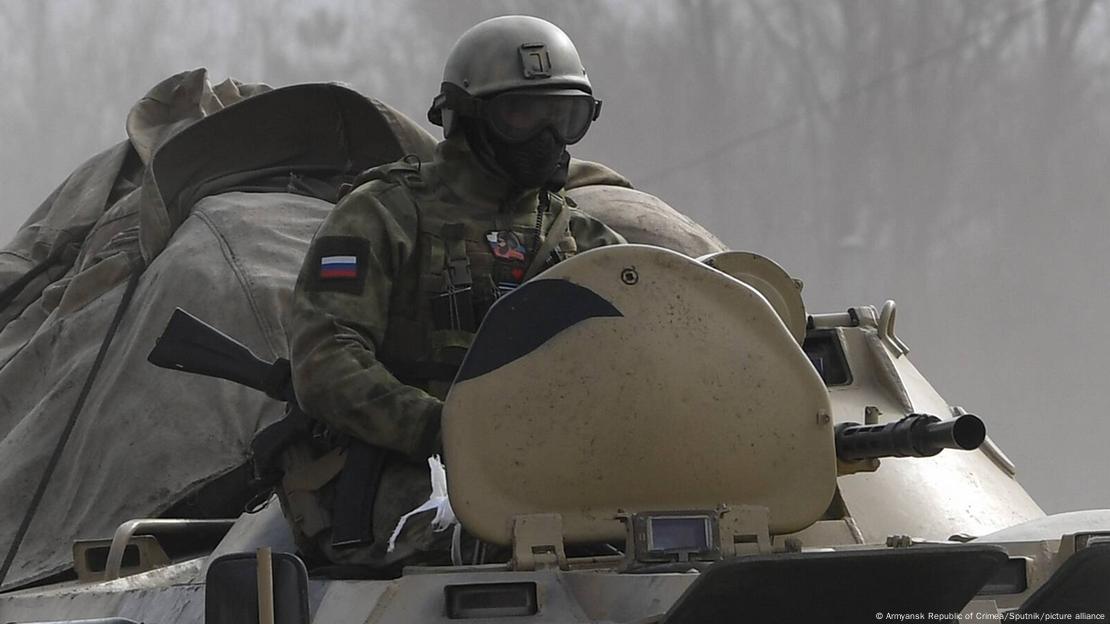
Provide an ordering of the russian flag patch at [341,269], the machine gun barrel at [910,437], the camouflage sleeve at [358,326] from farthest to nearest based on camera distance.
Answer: the russian flag patch at [341,269], the camouflage sleeve at [358,326], the machine gun barrel at [910,437]

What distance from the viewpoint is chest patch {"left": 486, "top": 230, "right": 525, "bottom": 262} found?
5.92 meters

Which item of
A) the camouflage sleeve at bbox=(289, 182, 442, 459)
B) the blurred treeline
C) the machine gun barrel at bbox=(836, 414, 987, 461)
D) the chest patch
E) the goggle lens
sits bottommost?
the machine gun barrel at bbox=(836, 414, 987, 461)

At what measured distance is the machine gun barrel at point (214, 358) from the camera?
598 cm

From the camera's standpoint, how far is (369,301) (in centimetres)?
570

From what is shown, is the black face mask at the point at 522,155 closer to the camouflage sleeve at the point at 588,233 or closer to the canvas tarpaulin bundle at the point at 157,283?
the camouflage sleeve at the point at 588,233

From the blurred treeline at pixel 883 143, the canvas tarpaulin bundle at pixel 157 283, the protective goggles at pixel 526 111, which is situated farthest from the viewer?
the blurred treeline at pixel 883 143

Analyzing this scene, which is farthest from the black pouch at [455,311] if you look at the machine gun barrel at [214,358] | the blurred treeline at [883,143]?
the blurred treeline at [883,143]

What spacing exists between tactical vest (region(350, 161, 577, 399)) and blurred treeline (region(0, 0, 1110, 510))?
29.7 feet

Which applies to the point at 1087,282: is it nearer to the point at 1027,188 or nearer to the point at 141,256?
the point at 1027,188

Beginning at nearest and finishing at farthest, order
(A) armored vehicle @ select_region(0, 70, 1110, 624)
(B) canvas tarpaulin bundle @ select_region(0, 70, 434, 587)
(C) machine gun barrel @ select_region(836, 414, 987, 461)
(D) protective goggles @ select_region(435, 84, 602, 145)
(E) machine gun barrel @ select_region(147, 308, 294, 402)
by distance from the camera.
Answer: (A) armored vehicle @ select_region(0, 70, 1110, 624) < (C) machine gun barrel @ select_region(836, 414, 987, 461) < (D) protective goggles @ select_region(435, 84, 602, 145) < (E) machine gun barrel @ select_region(147, 308, 294, 402) < (B) canvas tarpaulin bundle @ select_region(0, 70, 434, 587)

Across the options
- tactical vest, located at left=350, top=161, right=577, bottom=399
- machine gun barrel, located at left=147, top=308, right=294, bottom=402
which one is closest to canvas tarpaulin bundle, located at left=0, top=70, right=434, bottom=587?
machine gun barrel, located at left=147, top=308, right=294, bottom=402

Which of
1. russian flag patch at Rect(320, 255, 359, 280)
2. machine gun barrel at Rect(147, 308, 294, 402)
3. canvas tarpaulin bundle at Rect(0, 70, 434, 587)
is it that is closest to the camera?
russian flag patch at Rect(320, 255, 359, 280)

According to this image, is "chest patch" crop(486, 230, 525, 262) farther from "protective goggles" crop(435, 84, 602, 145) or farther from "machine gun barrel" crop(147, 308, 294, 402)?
"machine gun barrel" crop(147, 308, 294, 402)

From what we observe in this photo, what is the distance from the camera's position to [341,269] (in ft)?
18.8
